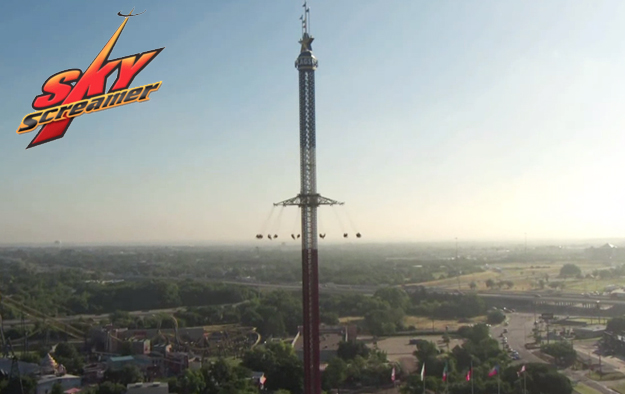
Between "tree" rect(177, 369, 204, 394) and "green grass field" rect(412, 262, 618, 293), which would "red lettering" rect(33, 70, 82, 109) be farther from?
"green grass field" rect(412, 262, 618, 293)

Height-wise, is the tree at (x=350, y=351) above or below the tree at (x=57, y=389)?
above

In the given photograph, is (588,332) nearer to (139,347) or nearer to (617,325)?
(617,325)

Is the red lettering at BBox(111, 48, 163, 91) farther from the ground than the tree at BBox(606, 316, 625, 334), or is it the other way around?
the red lettering at BBox(111, 48, 163, 91)

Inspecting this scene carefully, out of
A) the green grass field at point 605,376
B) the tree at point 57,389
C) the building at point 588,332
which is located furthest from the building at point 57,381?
the building at point 588,332

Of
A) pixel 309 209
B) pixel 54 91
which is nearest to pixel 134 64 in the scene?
pixel 54 91

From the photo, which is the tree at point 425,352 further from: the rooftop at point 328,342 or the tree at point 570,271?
the tree at point 570,271

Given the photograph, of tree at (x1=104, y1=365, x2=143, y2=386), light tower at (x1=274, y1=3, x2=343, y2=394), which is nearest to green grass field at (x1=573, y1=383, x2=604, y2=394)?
light tower at (x1=274, y1=3, x2=343, y2=394)

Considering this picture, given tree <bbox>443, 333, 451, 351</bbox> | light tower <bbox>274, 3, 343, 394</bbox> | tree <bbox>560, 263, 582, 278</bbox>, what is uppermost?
light tower <bbox>274, 3, 343, 394</bbox>
